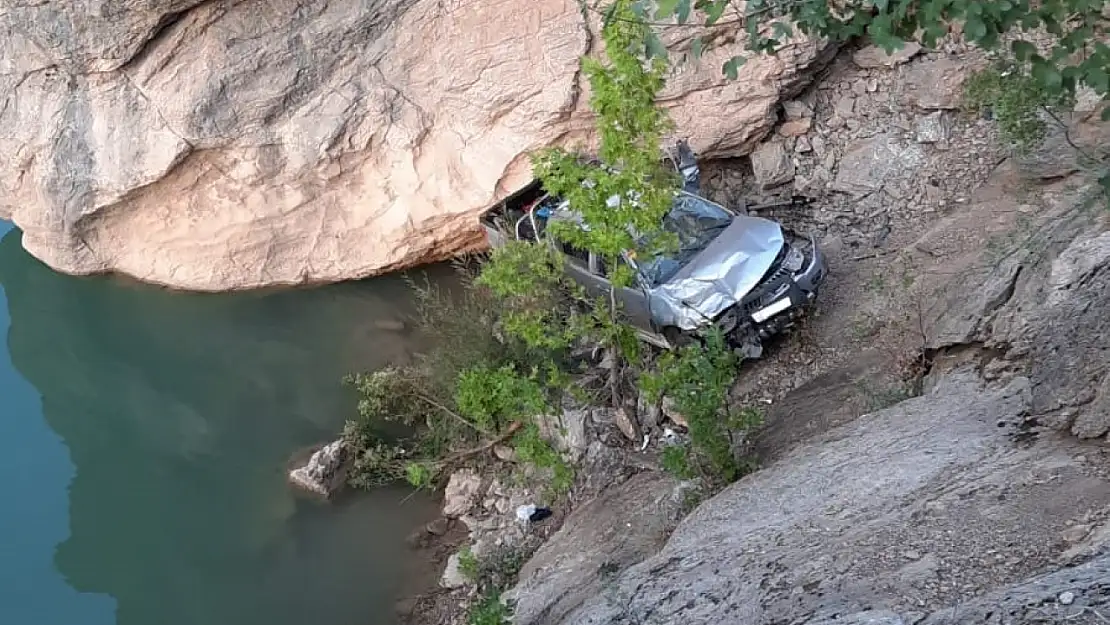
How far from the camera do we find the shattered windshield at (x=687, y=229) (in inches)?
320

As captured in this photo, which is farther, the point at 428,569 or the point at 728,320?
the point at 428,569

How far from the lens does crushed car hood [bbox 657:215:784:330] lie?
7.78 meters

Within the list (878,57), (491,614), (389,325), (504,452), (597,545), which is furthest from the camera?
(389,325)

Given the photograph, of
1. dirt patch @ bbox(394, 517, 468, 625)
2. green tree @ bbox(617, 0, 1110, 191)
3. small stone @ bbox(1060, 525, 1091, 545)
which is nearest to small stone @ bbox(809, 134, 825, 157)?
dirt patch @ bbox(394, 517, 468, 625)

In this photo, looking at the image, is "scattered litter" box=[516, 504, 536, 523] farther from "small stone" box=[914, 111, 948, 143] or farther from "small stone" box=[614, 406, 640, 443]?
"small stone" box=[914, 111, 948, 143]

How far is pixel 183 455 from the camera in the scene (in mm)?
9648

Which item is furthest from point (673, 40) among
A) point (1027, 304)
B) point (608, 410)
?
point (1027, 304)

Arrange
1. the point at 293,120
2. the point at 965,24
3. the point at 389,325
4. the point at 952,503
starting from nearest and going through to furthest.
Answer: the point at 965,24 → the point at 952,503 → the point at 293,120 → the point at 389,325

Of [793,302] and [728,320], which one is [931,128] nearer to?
[793,302]

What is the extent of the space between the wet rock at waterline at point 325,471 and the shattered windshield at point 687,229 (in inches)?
126

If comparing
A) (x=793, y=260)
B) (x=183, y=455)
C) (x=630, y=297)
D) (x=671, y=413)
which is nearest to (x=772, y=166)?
(x=793, y=260)

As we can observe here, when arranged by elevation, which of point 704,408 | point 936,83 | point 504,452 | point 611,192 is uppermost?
point 611,192

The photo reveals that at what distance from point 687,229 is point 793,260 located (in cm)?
Result: 94

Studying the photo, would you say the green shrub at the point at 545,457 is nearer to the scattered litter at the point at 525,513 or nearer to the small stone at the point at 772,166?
the scattered litter at the point at 525,513
